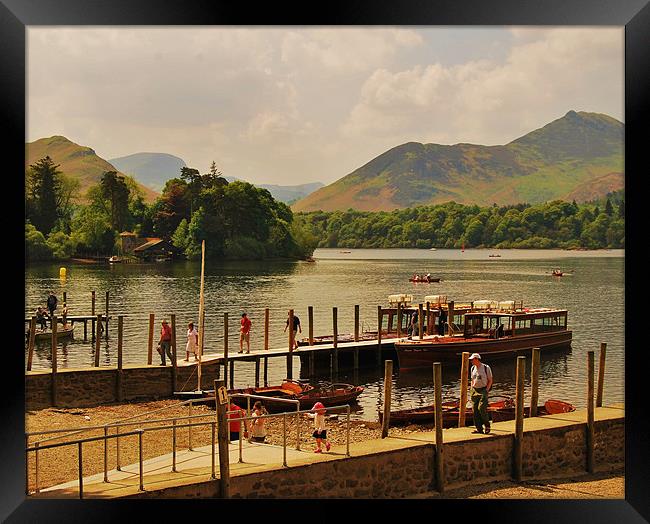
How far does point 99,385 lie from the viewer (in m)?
18.8

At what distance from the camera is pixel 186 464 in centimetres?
1139

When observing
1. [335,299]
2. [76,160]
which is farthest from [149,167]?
[335,299]

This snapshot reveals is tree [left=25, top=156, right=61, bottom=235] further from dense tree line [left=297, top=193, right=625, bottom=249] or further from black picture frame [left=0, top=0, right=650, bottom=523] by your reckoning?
black picture frame [left=0, top=0, right=650, bottom=523]

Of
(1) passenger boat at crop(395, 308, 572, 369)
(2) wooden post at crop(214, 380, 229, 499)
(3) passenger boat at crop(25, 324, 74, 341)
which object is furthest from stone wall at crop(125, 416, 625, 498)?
(3) passenger boat at crop(25, 324, 74, 341)

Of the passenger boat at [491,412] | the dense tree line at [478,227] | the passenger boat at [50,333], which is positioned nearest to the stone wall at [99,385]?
the passenger boat at [491,412]

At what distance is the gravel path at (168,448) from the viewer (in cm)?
1225

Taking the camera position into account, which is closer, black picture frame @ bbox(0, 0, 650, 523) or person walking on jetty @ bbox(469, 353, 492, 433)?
black picture frame @ bbox(0, 0, 650, 523)

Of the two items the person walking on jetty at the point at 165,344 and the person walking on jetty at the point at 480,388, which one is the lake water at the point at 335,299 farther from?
the person walking on jetty at the point at 480,388

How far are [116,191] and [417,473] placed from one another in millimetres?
86228

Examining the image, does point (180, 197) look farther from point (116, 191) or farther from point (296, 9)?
point (296, 9)

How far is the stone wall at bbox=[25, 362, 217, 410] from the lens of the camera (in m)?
18.0

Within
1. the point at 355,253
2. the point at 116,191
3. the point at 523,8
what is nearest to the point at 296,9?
the point at 523,8

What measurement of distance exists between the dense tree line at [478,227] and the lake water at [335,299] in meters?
14.1

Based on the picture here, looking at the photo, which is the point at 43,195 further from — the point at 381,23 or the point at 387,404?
the point at 381,23
